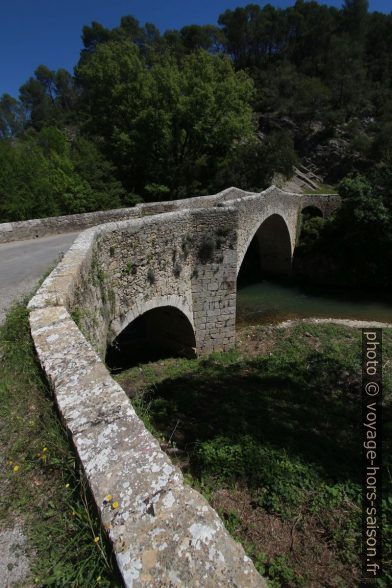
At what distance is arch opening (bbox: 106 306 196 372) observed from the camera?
9.70 m

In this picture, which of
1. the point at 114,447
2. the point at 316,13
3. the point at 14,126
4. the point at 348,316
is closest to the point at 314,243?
the point at 348,316

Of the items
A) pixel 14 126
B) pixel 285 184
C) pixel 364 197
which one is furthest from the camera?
pixel 14 126

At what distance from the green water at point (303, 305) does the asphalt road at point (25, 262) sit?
28.2 ft

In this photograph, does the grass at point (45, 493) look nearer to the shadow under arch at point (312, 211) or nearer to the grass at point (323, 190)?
the shadow under arch at point (312, 211)

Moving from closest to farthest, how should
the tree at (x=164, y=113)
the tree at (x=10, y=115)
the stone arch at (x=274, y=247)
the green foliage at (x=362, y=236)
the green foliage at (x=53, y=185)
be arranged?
the green foliage at (x=53, y=185) → the green foliage at (x=362, y=236) → the tree at (x=164, y=113) → the stone arch at (x=274, y=247) → the tree at (x=10, y=115)

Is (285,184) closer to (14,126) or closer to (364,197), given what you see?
(364,197)

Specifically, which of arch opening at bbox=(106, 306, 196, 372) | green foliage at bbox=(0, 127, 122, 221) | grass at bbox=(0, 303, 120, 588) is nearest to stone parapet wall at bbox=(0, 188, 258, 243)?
arch opening at bbox=(106, 306, 196, 372)

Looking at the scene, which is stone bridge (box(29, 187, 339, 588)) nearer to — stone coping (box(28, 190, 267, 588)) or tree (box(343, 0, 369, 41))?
stone coping (box(28, 190, 267, 588))

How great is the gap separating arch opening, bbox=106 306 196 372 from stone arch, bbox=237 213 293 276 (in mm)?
11428

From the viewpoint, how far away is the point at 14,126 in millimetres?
59281

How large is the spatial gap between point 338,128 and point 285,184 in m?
15.5

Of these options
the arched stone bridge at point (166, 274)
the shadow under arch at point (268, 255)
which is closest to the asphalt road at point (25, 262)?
the arched stone bridge at point (166, 274)

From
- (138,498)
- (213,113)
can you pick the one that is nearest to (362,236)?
(213,113)

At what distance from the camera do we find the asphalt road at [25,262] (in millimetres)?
5105
